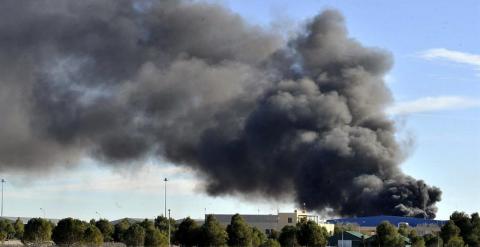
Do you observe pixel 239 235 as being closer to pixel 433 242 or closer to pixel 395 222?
pixel 433 242

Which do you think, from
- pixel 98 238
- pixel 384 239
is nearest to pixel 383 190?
pixel 384 239

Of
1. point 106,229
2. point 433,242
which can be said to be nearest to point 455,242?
point 433,242

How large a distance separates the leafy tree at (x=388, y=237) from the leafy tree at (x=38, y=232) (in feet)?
125

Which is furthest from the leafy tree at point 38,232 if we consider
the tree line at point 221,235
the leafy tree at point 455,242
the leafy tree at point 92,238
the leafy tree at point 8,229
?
the leafy tree at point 455,242

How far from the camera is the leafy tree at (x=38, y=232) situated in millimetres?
92625

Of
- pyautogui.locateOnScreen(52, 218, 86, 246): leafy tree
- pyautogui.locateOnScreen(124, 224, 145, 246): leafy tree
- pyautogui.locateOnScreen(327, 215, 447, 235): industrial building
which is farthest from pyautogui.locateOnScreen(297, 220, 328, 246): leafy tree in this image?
pyautogui.locateOnScreen(327, 215, 447, 235): industrial building

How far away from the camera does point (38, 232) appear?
92.6 m

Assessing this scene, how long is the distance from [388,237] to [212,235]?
71.8 ft

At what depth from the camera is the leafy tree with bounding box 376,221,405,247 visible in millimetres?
94238

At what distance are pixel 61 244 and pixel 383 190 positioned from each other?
88.8 metres

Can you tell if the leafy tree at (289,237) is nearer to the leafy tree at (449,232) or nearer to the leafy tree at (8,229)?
the leafy tree at (449,232)

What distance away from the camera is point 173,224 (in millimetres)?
117875

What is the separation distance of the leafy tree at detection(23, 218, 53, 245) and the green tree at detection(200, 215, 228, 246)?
18379 mm

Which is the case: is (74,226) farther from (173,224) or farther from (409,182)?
(409,182)
